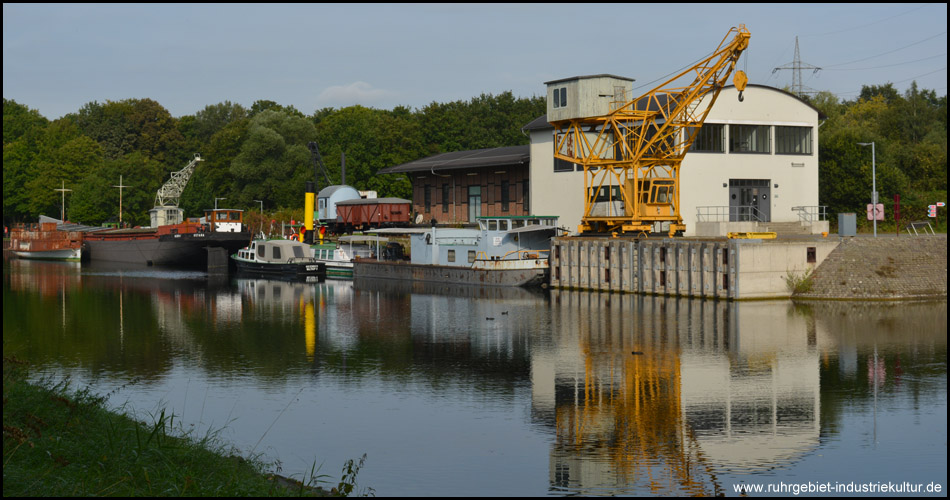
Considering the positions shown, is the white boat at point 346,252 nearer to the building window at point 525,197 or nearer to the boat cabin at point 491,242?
the boat cabin at point 491,242

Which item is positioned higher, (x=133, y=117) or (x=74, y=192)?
(x=133, y=117)

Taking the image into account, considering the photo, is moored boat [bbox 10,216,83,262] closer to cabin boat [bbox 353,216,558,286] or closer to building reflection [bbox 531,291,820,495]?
cabin boat [bbox 353,216,558,286]

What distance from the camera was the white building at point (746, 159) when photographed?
177ft

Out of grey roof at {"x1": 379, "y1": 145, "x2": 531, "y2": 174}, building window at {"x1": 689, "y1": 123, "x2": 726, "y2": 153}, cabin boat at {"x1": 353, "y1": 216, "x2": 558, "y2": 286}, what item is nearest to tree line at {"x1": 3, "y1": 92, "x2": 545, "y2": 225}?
grey roof at {"x1": 379, "y1": 145, "x2": 531, "y2": 174}

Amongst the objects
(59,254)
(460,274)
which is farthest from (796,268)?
(59,254)

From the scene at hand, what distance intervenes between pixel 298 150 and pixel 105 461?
326 feet

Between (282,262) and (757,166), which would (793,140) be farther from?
(282,262)

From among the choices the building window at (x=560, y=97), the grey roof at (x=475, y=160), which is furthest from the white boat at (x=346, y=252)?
the building window at (x=560, y=97)

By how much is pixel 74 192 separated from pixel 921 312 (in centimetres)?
11037

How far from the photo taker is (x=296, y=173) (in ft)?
356

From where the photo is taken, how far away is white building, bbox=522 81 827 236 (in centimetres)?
5388

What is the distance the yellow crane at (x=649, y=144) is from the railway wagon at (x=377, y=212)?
20.9 m

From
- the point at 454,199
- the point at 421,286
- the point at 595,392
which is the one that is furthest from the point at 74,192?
the point at 595,392

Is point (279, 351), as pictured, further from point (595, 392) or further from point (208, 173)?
point (208, 173)
